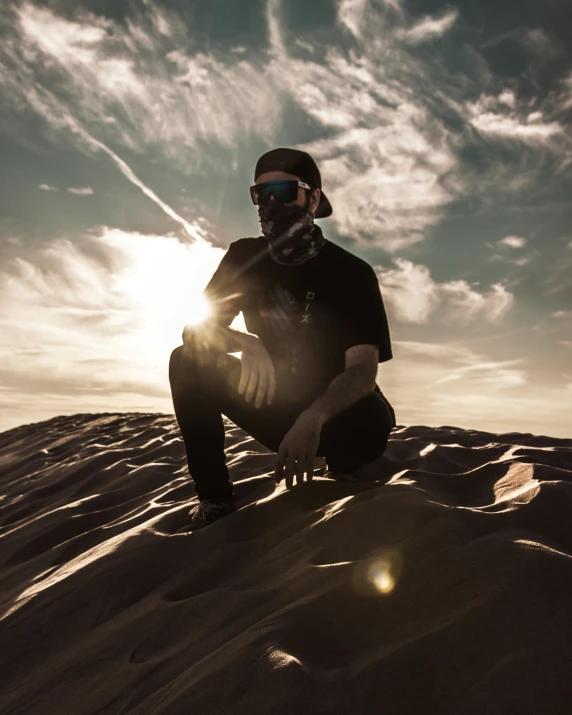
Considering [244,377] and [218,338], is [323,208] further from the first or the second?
[244,377]

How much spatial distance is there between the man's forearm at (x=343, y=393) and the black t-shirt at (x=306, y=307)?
0.54 feet

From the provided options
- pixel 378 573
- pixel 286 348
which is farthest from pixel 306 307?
pixel 378 573

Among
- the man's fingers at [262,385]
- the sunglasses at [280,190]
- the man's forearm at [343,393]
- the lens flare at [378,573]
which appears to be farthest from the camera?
the sunglasses at [280,190]

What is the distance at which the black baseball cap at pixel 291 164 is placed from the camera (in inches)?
101

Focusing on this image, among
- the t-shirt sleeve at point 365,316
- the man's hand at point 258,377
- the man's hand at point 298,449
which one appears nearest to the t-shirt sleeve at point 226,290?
the man's hand at point 258,377

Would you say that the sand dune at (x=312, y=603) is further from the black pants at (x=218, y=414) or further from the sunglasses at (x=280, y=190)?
the sunglasses at (x=280, y=190)

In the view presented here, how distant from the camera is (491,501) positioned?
79.7 inches

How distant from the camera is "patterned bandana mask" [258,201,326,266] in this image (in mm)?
→ 2576

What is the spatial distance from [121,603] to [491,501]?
4.37ft

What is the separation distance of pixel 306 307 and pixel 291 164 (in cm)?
68

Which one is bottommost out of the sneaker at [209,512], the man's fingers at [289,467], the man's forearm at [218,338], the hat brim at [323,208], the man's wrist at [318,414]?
the sneaker at [209,512]

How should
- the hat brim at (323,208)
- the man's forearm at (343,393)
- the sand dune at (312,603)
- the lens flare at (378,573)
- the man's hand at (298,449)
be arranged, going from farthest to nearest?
the hat brim at (323,208) < the man's forearm at (343,393) < the man's hand at (298,449) < the lens flare at (378,573) < the sand dune at (312,603)

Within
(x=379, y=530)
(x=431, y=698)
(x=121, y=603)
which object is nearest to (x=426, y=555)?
(x=379, y=530)

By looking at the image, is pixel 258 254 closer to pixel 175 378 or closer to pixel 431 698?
pixel 175 378
